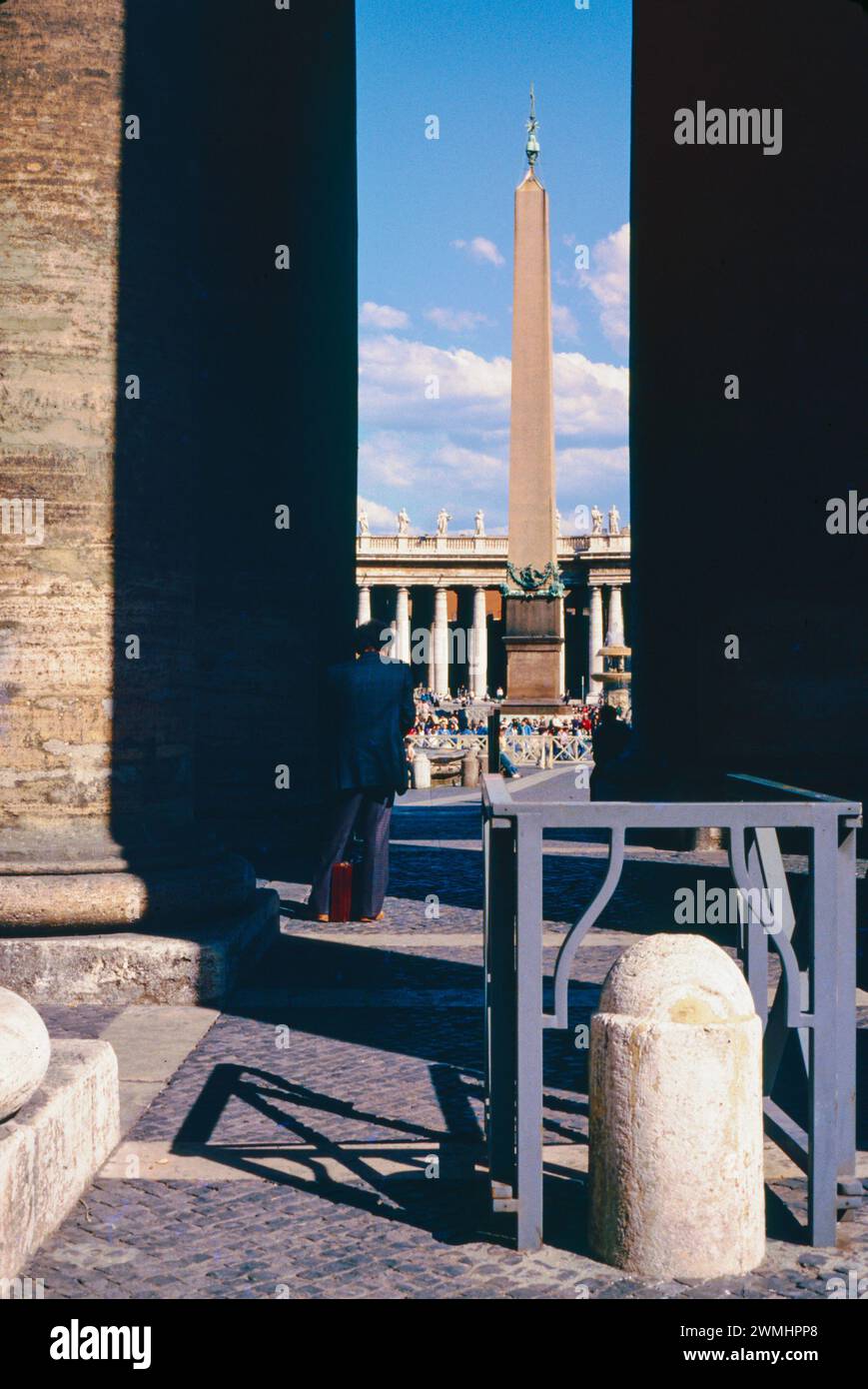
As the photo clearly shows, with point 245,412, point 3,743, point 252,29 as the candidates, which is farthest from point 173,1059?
point 252,29

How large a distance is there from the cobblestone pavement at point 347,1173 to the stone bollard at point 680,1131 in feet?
0.28

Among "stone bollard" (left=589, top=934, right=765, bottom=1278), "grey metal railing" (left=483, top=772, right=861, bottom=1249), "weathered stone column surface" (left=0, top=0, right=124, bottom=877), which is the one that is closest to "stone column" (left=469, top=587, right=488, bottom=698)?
"weathered stone column surface" (left=0, top=0, right=124, bottom=877)

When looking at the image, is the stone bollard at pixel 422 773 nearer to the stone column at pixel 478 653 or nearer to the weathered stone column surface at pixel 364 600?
the stone column at pixel 478 653

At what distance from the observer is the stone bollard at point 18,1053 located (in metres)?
3.69

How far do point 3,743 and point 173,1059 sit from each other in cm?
182

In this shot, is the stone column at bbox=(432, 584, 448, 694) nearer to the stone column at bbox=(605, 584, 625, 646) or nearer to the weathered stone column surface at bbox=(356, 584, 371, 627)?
the weathered stone column surface at bbox=(356, 584, 371, 627)

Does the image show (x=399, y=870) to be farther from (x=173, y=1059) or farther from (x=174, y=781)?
(x=173, y=1059)

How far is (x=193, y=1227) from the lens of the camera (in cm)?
399

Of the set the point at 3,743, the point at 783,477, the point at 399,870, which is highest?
the point at 783,477

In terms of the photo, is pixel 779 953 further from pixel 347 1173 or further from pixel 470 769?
pixel 470 769

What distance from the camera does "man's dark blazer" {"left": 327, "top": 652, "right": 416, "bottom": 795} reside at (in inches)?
369

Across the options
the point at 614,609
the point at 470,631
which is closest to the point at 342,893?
the point at 614,609

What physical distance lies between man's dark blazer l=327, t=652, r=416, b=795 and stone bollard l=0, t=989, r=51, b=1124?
215 inches

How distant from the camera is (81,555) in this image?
677 centimetres
